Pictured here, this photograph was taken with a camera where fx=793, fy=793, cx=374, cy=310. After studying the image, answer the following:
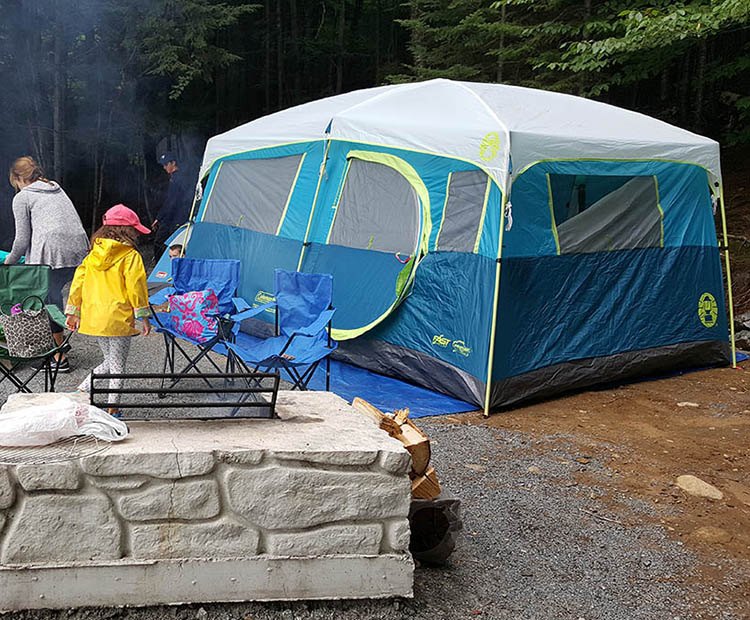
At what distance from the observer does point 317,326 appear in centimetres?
466

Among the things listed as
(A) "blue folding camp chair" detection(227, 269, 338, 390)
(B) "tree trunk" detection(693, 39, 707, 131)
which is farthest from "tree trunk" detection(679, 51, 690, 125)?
(A) "blue folding camp chair" detection(227, 269, 338, 390)

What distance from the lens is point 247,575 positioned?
→ 2314mm

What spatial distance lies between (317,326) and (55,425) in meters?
2.46

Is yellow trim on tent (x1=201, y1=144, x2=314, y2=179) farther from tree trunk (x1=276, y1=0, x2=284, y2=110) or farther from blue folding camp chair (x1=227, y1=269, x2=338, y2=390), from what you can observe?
tree trunk (x1=276, y1=0, x2=284, y2=110)

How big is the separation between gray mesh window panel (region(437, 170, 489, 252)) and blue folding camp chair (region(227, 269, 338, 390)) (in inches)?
35.4

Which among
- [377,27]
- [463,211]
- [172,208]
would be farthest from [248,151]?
[377,27]

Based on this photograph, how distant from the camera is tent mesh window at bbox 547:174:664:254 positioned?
17.2ft

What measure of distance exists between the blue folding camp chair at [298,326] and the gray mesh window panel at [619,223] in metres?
1.64

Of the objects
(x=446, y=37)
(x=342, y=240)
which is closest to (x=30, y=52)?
(x=446, y=37)

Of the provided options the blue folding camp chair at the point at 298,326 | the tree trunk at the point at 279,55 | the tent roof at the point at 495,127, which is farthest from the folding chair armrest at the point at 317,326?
the tree trunk at the point at 279,55

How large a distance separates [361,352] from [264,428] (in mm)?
3258

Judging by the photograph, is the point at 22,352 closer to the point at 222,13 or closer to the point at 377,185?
the point at 377,185

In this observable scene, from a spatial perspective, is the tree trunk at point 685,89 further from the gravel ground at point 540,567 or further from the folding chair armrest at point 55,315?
the folding chair armrest at point 55,315

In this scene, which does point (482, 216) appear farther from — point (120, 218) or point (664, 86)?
point (664, 86)
